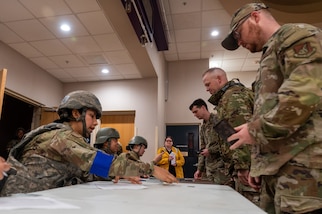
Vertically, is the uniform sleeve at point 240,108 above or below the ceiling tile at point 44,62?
below

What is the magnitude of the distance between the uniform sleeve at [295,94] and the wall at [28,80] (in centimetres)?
422

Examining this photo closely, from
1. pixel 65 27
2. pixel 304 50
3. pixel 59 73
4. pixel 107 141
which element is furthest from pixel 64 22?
pixel 304 50

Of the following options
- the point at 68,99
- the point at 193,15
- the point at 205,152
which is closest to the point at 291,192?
the point at 68,99

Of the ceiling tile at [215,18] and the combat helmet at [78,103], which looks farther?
the ceiling tile at [215,18]

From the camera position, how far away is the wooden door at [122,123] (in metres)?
5.54

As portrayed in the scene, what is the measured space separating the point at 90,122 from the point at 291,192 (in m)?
1.27

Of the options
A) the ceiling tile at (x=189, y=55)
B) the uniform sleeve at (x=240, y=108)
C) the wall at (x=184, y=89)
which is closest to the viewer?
the uniform sleeve at (x=240, y=108)

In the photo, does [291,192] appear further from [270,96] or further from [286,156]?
[270,96]

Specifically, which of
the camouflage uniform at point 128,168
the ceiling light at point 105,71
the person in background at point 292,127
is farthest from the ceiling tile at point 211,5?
the camouflage uniform at point 128,168

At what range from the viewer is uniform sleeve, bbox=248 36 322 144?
81 centimetres

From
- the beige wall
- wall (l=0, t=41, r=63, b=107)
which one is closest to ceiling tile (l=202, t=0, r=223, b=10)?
the beige wall

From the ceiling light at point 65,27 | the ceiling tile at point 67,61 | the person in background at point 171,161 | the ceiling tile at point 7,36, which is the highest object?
the ceiling light at point 65,27

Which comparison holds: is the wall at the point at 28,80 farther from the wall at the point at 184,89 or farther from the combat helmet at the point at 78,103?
the combat helmet at the point at 78,103

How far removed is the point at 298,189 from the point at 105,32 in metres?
3.40
